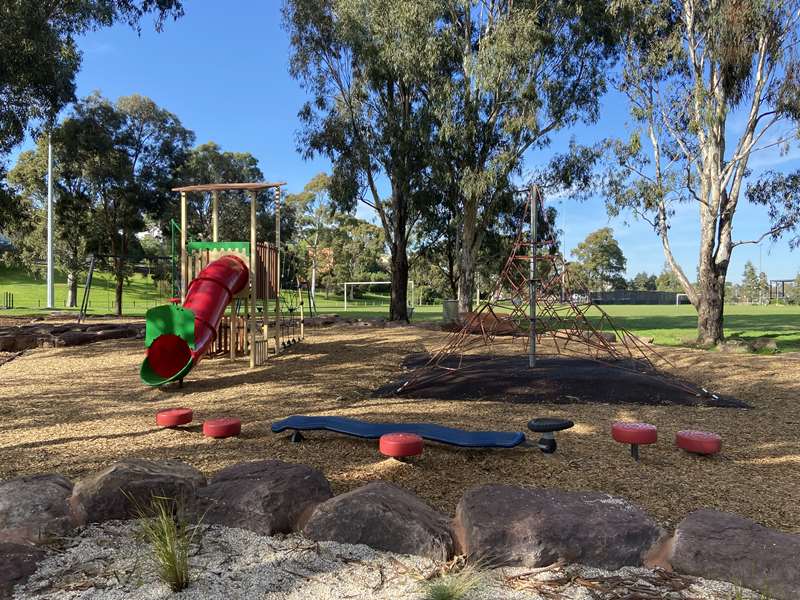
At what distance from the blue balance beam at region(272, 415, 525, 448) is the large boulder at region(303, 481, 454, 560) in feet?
4.33

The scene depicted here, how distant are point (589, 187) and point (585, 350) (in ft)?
38.2

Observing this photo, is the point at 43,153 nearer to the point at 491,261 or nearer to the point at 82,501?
the point at 491,261

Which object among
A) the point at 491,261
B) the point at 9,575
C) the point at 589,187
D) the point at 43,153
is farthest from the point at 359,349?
the point at 43,153

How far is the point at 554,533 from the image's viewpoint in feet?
8.24

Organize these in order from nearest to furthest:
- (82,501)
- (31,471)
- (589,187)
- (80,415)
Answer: (82,501) < (31,471) < (80,415) < (589,187)

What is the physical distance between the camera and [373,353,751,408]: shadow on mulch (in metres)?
6.74

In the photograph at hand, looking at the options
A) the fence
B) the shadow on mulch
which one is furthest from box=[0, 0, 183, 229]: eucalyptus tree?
the fence

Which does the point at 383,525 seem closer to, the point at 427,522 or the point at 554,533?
the point at 427,522

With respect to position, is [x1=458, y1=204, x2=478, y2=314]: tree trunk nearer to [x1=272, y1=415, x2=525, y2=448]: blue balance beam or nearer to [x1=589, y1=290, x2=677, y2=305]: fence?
[x1=272, y1=415, x2=525, y2=448]: blue balance beam

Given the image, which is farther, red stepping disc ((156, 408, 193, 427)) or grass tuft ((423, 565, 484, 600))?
red stepping disc ((156, 408, 193, 427))

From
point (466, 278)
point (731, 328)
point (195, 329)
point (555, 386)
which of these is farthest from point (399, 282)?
point (555, 386)

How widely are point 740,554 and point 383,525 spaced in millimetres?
1592

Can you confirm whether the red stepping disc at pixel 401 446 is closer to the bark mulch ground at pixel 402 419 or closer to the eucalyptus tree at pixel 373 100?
the bark mulch ground at pixel 402 419

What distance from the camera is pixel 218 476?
10.5 feet
